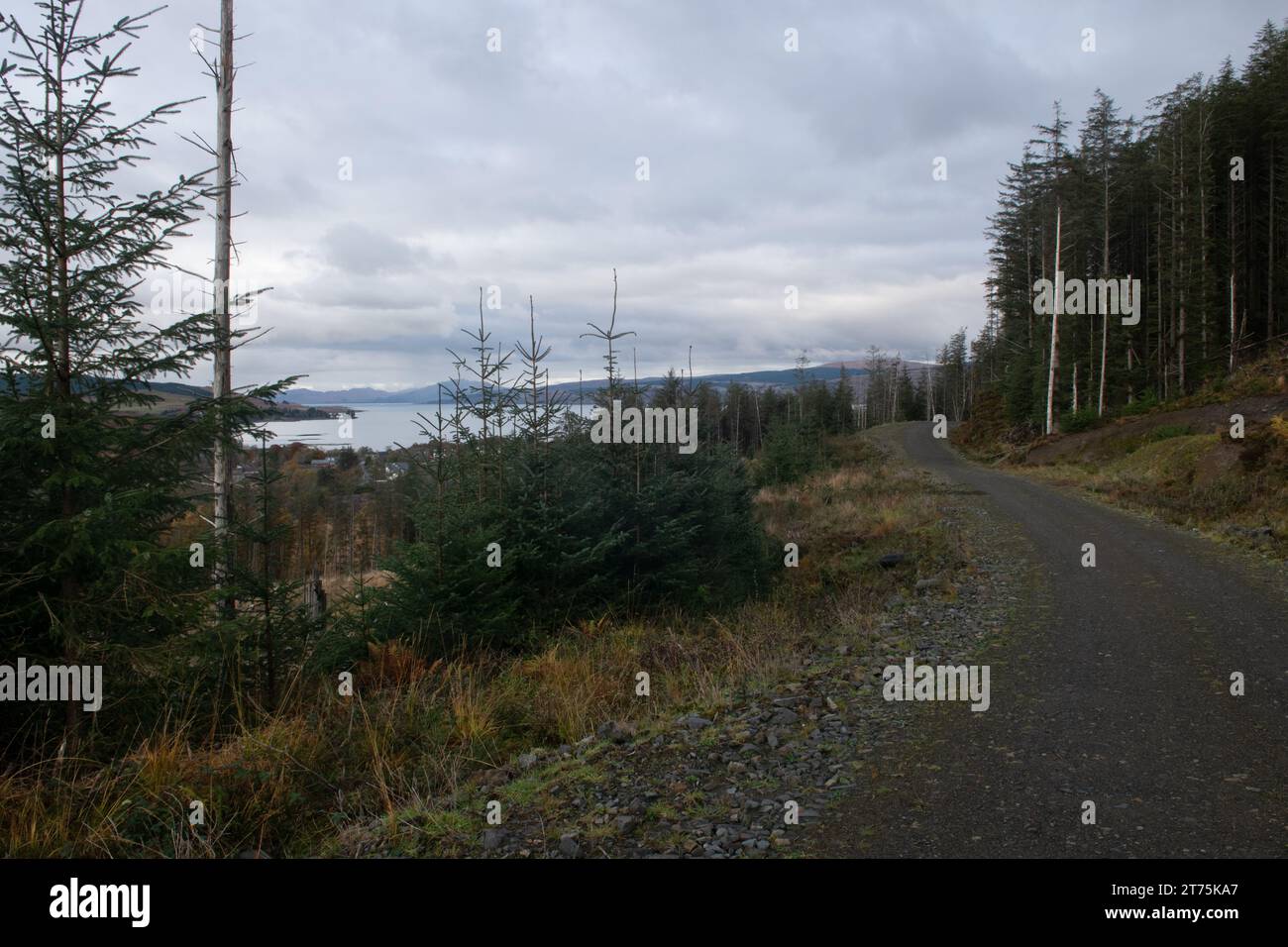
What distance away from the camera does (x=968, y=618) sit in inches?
320

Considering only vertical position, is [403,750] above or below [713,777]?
below

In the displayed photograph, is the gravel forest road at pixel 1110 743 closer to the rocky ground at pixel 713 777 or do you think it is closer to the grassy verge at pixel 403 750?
the rocky ground at pixel 713 777

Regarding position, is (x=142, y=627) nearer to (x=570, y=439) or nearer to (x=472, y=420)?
(x=472, y=420)

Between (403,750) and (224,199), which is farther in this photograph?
(224,199)

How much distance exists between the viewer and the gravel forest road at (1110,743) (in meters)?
3.53

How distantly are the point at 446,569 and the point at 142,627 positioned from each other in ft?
11.6

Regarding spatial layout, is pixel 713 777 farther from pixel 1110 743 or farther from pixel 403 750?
pixel 1110 743

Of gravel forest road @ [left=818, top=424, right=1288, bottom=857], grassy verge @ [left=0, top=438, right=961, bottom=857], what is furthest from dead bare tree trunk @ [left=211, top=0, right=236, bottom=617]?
gravel forest road @ [left=818, top=424, right=1288, bottom=857]

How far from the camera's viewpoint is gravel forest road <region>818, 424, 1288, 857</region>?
3530 millimetres

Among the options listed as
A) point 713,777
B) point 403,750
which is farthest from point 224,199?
point 713,777

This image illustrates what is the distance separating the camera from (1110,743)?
15.2ft

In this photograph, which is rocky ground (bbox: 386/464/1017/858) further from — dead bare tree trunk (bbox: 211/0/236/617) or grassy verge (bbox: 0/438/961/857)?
dead bare tree trunk (bbox: 211/0/236/617)
